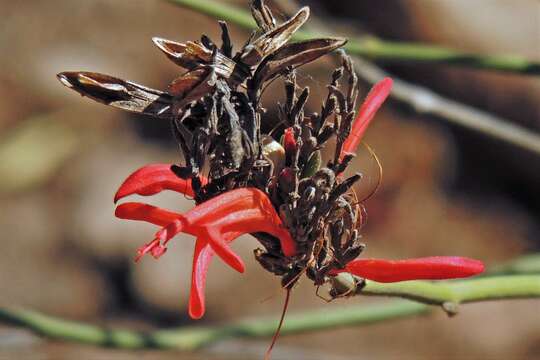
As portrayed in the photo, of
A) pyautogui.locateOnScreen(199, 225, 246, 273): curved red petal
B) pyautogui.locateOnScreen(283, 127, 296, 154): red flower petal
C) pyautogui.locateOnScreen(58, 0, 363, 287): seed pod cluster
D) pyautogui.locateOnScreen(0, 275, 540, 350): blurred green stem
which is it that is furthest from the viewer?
pyautogui.locateOnScreen(0, 275, 540, 350): blurred green stem

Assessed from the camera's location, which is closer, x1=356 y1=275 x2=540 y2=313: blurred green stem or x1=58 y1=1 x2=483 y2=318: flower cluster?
x1=58 y1=1 x2=483 y2=318: flower cluster

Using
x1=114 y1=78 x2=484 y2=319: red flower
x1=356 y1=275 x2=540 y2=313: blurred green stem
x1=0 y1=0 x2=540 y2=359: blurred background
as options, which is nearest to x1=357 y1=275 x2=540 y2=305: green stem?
x1=356 y1=275 x2=540 y2=313: blurred green stem

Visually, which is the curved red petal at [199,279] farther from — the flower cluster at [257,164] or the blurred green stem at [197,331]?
the blurred green stem at [197,331]

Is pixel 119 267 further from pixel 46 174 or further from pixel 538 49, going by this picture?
pixel 538 49

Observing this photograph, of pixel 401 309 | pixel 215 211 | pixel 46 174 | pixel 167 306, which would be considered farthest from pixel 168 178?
pixel 46 174

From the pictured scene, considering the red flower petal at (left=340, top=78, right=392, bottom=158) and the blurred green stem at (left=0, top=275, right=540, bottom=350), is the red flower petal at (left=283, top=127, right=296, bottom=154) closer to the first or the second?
the red flower petal at (left=340, top=78, right=392, bottom=158)

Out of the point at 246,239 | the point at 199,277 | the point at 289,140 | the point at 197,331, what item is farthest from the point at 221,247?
the point at 246,239

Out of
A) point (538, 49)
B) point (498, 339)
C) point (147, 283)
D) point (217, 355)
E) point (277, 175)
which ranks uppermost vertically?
point (277, 175)

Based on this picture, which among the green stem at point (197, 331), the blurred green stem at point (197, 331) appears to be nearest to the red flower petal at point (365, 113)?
the blurred green stem at point (197, 331)
